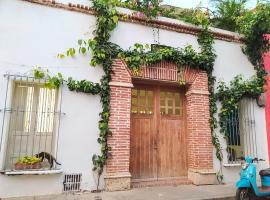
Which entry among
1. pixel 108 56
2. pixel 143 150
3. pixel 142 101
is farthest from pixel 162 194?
pixel 108 56

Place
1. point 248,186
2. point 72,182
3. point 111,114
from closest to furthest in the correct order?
point 248,186 → point 72,182 → point 111,114

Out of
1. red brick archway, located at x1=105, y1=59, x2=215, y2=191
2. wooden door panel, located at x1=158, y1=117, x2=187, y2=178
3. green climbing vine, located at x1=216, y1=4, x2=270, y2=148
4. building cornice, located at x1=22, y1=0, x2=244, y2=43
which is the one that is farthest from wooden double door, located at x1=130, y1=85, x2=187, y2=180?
building cornice, located at x1=22, y1=0, x2=244, y2=43

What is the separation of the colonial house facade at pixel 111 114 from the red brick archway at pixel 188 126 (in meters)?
0.02

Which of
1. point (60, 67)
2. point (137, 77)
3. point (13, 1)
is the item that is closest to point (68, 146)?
point (60, 67)

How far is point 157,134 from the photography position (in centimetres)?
675

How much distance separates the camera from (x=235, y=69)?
7684 mm

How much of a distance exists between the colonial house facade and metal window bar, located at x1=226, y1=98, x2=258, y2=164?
30 millimetres

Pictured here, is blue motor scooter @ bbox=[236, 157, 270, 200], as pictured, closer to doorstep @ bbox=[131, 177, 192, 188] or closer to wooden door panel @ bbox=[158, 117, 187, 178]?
doorstep @ bbox=[131, 177, 192, 188]

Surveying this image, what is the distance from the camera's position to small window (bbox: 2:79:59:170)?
5.36m

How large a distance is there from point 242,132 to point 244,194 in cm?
297

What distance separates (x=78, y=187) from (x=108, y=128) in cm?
150

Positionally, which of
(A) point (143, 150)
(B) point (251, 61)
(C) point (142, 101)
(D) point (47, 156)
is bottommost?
(D) point (47, 156)

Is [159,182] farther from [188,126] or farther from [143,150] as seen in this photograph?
[188,126]

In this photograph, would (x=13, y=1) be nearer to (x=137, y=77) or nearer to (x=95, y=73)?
(x=95, y=73)
